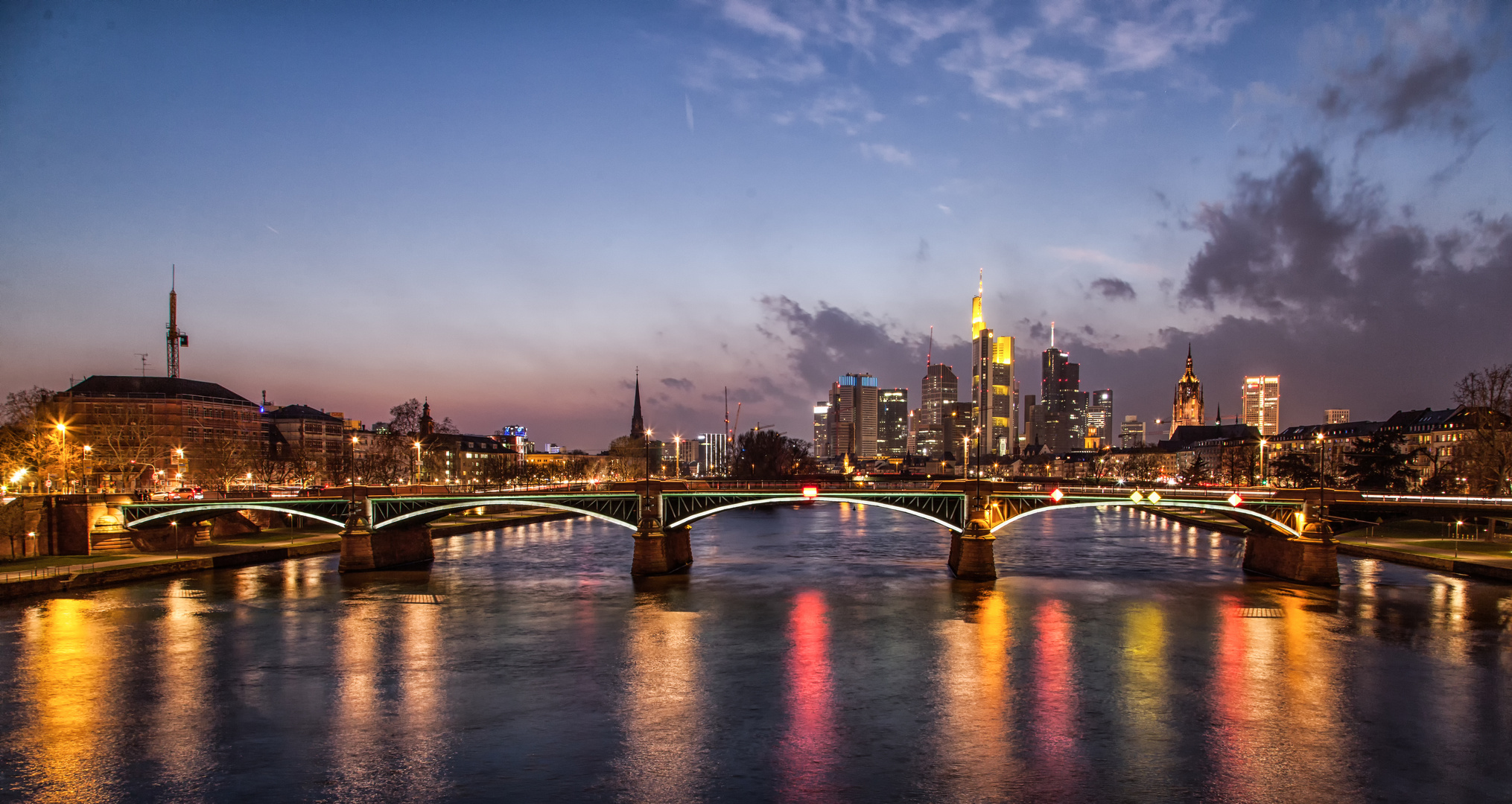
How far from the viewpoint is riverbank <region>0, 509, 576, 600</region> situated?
198 feet

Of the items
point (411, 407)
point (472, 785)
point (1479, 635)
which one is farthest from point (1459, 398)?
point (411, 407)

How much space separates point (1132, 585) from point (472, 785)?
179 ft

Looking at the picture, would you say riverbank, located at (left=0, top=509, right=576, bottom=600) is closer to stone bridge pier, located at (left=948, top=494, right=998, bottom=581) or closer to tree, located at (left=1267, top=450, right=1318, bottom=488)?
stone bridge pier, located at (left=948, top=494, right=998, bottom=581)

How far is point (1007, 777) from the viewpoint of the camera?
26.3 metres

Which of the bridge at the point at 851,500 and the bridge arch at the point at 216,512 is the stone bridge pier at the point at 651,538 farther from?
the bridge arch at the point at 216,512

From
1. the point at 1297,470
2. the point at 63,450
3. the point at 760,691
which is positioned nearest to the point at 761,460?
the point at 1297,470

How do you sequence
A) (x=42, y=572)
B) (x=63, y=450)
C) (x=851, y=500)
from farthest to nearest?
(x=63, y=450) < (x=851, y=500) < (x=42, y=572)

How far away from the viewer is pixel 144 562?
70375 mm

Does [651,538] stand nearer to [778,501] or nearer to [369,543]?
[778,501]

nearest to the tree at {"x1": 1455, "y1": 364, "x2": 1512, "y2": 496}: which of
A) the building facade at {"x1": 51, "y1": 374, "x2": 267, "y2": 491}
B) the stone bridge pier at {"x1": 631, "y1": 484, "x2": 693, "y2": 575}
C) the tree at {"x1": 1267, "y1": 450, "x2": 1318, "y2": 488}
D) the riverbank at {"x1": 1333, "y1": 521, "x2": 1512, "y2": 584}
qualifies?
the riverbank at {"x1": 1333, "y1": 521, "x2": 1512, "y2": 584}

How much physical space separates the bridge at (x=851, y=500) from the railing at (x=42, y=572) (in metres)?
9.86

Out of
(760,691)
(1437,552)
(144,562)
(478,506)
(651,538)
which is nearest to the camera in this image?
(760,691)

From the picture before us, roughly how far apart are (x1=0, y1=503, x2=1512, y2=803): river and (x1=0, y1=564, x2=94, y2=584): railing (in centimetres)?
324

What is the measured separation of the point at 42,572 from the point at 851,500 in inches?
2421
